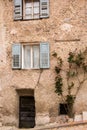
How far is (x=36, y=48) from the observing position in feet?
61.3

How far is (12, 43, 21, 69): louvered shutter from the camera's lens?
60.6 feet

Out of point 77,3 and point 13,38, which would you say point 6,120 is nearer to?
point 13,38

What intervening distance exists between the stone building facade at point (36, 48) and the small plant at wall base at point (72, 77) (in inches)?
10.6

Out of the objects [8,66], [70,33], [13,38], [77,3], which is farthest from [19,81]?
[77,3]

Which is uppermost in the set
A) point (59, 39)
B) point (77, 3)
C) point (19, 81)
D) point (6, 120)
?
point (77, 3)

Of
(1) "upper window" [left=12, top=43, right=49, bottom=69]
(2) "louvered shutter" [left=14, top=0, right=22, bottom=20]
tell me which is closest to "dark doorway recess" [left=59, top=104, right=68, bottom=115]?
(1) "upper window" [left=12, top=43, right=49, bottom=69]

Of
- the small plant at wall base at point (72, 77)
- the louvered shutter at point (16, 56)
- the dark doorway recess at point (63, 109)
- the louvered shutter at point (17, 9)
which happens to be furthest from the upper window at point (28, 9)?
the dark doorway recess at point (63, 109)

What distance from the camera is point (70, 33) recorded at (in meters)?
18.1

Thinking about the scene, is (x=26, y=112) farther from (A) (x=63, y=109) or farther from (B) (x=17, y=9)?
(B) (x=17, y=9)

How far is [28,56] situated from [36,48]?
0.54 m

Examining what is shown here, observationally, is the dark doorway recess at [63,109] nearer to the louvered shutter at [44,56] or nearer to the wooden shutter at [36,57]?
the louvered shutter at [44,56]

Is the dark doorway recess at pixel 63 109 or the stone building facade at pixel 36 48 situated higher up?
the stone building facade at pixel 36 48

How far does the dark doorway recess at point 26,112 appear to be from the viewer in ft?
61.7

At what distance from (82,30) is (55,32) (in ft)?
4.19
